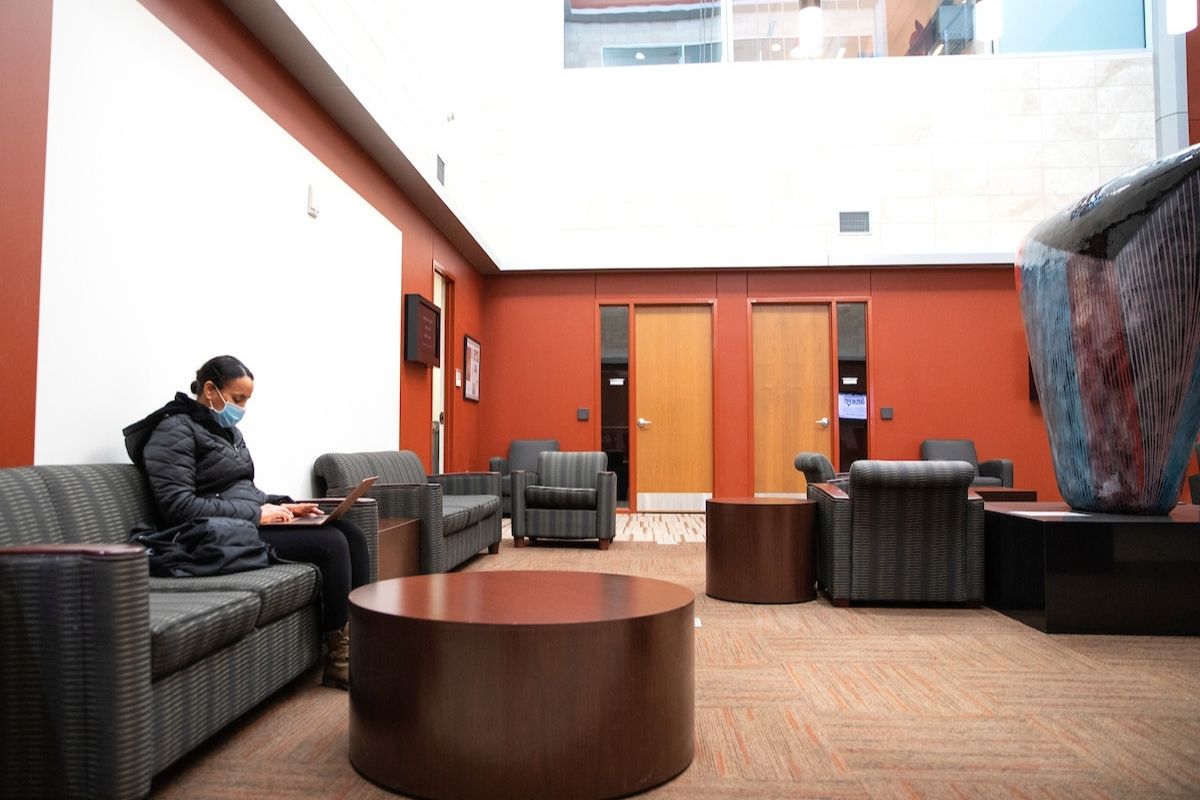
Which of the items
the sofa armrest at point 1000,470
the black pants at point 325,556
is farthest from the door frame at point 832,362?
the black pants at point 325,556

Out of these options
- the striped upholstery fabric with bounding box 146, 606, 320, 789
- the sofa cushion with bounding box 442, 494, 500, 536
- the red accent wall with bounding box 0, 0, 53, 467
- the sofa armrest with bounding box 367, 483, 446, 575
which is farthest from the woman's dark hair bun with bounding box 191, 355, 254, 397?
the sofa cushion with bounding box 442, 494, 500, 536

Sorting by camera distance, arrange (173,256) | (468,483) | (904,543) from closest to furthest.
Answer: (173,256), (904,543), (468,483)

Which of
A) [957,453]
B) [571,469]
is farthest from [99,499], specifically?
[957,453]

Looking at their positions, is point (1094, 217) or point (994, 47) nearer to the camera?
point (1094, 217)

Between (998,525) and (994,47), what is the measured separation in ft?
22.8

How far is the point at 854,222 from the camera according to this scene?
27.7ft

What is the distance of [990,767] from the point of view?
75.6 inches

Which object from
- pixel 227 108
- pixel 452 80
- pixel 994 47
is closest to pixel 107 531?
pixel 227 108

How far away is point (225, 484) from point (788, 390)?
21.6 feet

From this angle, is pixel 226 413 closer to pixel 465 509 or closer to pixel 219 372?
pixel 219 372

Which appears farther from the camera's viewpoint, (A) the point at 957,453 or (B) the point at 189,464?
(A) the point at 957,453

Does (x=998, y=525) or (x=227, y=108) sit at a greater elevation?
(x=227, y=108)

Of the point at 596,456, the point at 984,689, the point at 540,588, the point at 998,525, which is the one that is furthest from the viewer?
the point at 596,456

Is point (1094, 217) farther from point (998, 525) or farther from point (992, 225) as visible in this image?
point (992, 225)
